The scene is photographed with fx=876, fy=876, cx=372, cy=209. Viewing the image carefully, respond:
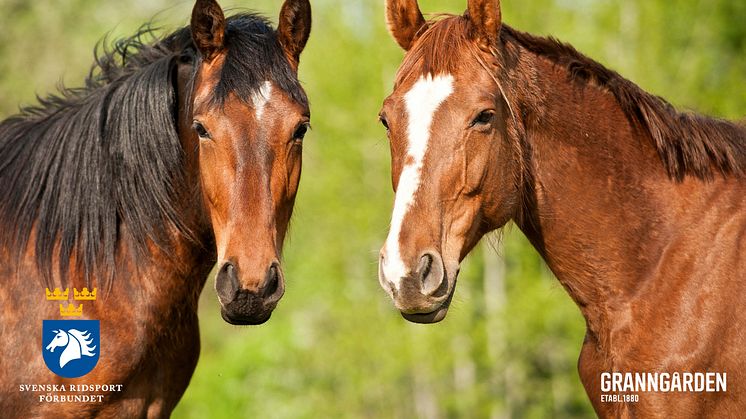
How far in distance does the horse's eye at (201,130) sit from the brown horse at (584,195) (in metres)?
1.08

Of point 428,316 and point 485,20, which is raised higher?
point 485,20

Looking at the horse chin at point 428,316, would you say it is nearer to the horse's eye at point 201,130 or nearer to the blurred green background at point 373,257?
the horse's eye at point 201,130

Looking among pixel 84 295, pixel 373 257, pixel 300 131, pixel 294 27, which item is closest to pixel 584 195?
pixel 300 131

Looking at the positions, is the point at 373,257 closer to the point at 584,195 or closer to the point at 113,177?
the point at 113,177

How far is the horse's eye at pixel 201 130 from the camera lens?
5066mm

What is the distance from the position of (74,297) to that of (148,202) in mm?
705

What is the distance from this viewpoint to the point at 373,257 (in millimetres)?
22641

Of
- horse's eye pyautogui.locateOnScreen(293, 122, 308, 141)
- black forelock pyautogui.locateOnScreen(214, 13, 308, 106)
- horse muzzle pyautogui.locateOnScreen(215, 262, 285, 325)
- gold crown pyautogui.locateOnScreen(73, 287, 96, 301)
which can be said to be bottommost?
horse muzzle pyautogui.locateOnScreen(215, 262, 285, 325)

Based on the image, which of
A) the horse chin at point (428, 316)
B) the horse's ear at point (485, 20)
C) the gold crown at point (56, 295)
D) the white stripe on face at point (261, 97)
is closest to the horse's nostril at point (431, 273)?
the horse chin at point (428, 316)

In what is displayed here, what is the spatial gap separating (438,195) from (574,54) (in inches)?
51.0

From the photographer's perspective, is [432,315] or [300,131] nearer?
[432,315]

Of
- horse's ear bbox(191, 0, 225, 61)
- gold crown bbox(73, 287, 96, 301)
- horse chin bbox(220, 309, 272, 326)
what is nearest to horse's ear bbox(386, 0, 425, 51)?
horse's ear bbox(191, 0, 225, 61)

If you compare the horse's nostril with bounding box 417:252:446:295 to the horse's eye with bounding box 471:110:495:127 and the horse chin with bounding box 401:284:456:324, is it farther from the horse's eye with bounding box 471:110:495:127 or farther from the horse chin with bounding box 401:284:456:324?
the horse's eye with bounding box 471:110:495:127

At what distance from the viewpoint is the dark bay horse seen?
4.99m
